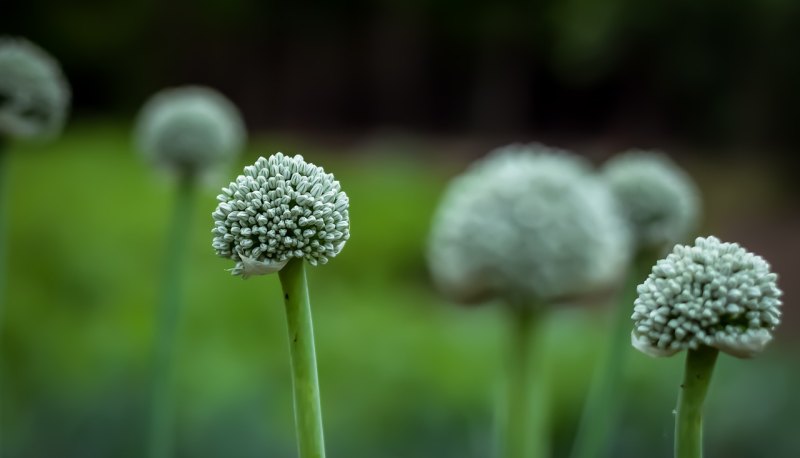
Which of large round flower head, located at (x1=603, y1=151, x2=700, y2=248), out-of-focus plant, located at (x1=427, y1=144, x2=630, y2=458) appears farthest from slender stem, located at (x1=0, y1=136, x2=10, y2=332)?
large round flower head, located at (x1=603, y1=151, x2=700, y2=248)

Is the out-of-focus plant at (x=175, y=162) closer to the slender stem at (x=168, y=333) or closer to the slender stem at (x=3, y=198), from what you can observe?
the slender stem at (x=168, y=333)

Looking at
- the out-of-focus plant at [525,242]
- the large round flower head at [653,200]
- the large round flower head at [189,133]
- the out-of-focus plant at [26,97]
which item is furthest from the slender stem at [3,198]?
the large round flower head at [653,200]

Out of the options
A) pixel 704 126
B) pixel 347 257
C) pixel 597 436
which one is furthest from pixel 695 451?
pixel 704 126

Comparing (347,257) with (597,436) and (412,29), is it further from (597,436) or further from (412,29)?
(412,29)

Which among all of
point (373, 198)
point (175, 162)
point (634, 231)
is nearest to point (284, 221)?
point (634, 231)

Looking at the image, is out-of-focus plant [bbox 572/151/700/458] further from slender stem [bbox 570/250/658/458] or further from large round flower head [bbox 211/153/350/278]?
large round flower head [bbox 211/153/350/278]

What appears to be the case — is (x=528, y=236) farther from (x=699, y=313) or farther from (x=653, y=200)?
(x=699, y=313)
